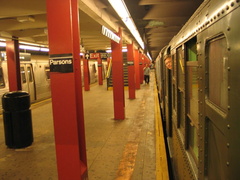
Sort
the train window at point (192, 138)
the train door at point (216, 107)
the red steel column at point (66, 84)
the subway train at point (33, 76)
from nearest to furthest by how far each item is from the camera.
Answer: the train door at point (216, 107) → the train window at point (192, 138) → the red steel column at point (66, 84) → the subway train at point (33, 76)

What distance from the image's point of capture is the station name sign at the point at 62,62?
2.99 metres

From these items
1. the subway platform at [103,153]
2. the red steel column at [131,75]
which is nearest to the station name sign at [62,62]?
the subway platform at [103,153]

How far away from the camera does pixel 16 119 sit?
4.99 metres

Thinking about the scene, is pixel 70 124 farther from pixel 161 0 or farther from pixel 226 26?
pixel 161 0

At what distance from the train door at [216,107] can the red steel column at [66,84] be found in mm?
1954

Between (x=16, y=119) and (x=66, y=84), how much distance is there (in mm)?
2652

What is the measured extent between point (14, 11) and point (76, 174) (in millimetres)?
3791

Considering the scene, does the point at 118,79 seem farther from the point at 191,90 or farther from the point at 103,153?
the point at 191,90

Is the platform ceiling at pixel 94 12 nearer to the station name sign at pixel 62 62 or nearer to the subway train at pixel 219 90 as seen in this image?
the station name sign at pixel 62 62

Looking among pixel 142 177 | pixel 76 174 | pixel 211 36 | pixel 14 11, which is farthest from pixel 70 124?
pixel 14 11

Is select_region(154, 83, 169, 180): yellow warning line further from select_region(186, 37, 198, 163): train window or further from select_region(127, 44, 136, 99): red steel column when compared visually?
select_region(127, 44, 136, 99): red steel column

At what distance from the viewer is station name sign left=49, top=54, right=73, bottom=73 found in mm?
2986

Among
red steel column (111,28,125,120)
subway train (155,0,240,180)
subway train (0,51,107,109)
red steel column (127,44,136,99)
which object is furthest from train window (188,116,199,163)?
red steel column (127,44,136,99)

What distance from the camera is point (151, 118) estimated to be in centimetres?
752
